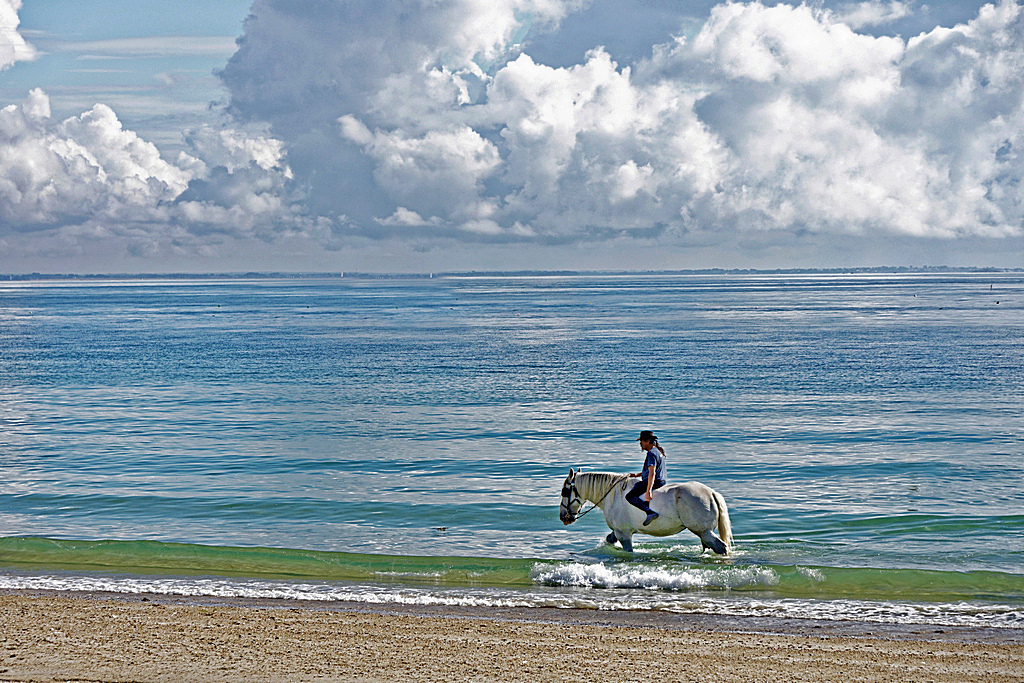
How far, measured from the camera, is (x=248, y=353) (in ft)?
234

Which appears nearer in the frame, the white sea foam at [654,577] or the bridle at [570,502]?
the white sea foam at [654,577]

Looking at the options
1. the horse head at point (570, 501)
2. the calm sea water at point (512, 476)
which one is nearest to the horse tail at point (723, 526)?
the calm sea water at point (512, 476)

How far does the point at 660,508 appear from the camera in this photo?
17469 millimetres

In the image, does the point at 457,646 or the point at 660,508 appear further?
the point at 660,508

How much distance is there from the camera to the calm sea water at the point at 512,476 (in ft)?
55.0

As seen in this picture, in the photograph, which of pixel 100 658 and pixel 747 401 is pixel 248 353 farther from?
pixel 100 658

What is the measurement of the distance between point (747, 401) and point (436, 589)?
27.2 m

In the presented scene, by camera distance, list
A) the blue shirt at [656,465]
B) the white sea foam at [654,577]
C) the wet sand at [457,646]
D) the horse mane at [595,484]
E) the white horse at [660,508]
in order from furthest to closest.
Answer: the horse mane at [595,484], the white horse at [660,508], the blue shirt at [656,465], the white sea foam at [654,577], the wet sand at [457,646]

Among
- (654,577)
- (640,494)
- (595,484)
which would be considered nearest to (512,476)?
(595,484)

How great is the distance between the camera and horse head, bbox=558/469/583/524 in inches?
728

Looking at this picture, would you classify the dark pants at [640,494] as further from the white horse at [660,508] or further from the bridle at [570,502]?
the bridle at [570,502]

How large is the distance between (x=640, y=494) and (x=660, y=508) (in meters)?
Result: 0.44

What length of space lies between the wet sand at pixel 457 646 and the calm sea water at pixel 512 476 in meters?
1.11

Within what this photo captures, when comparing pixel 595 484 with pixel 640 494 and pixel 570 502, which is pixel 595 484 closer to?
pixel 570 502
